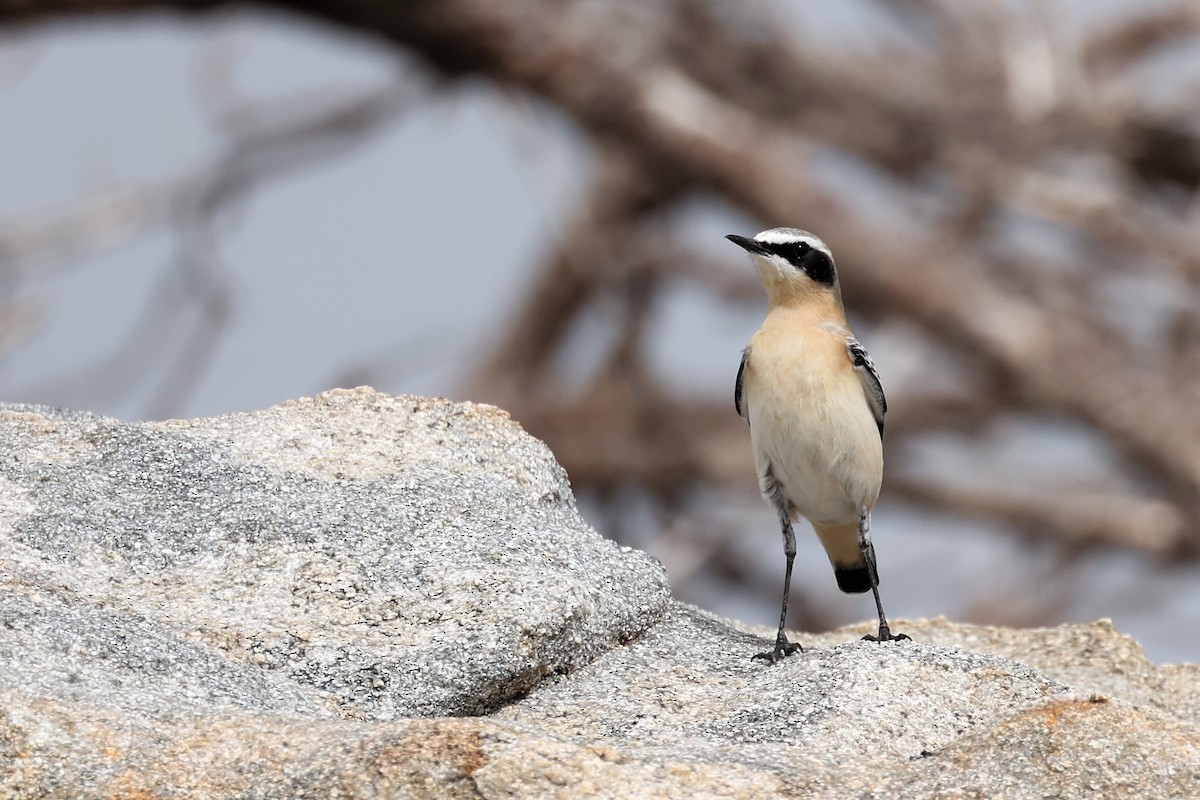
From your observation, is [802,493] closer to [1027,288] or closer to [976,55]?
[1027,288]

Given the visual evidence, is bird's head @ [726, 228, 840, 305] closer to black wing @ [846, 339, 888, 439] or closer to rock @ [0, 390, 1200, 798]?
black wing @ [846, 339, 888, 439]

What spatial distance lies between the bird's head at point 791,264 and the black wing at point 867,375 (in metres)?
0.27

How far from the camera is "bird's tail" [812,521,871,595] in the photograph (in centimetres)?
584

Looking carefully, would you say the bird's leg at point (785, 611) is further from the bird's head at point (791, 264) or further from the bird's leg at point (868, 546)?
the bird's head at point (791, 264)

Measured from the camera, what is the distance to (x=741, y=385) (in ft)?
18.5

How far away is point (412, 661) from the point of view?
3.75 metres

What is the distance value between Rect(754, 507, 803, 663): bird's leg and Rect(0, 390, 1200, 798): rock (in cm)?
7

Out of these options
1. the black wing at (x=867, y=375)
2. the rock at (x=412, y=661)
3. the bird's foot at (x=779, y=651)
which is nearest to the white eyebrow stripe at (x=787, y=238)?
the black wing at (x=867, y=375)

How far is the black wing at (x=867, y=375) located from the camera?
553 cm

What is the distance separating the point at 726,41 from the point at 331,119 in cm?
431

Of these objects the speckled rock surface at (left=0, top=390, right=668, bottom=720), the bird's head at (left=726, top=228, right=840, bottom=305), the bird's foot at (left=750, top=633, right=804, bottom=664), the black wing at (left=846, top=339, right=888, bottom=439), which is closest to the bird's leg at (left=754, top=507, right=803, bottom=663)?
the bird's foot at (left=750, top=633, right=804, bottom=664)

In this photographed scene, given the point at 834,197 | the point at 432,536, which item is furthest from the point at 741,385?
the point at 834,197

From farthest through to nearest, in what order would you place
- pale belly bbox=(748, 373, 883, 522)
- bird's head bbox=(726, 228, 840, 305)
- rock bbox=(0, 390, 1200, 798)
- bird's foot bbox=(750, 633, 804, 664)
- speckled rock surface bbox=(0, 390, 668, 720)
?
bird's head bbox=(726, 228, 840, 305)
pale belly bbox=(748, 373, 883, 522)
bird's foot bbox=(750, 633, 804, 664)
speckled rock surface bbox=(0, 390, 668, 720)
rock bbox=(0, 390, 1200, 798)

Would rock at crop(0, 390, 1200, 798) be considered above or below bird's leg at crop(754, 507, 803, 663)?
below
